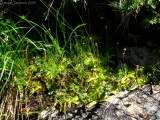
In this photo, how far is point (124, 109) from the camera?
166cm

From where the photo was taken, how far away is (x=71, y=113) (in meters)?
1.73

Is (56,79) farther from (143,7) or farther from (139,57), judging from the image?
(143,7)

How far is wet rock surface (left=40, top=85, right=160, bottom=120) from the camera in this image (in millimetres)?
1594

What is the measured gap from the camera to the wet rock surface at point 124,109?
1.59 m

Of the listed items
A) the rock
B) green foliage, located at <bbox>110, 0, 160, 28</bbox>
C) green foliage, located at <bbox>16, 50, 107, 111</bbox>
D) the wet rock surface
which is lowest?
the wet rock surface

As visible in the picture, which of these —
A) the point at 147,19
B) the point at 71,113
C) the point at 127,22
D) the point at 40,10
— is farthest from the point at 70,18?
the point at 71,113

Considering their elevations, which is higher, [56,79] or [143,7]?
[143,7]

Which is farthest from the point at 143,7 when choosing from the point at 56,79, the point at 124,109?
the point at 56,79

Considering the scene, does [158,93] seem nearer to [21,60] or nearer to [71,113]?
[71,113]

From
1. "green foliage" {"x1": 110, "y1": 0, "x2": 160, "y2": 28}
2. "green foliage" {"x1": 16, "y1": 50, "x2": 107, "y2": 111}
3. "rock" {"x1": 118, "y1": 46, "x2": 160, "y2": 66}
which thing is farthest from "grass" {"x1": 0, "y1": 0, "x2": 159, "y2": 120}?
"green foliage" {"x1": 110, "y1": 0, "x2": 160, "y2": 28}

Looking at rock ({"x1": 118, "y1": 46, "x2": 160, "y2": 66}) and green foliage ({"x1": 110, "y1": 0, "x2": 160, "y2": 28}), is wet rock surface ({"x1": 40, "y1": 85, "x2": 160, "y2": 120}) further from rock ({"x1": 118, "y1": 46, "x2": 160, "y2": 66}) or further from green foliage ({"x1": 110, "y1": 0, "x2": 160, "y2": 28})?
green foliage ({"x1": 110, "y1": 0, "x2": 160, "y2": 28})

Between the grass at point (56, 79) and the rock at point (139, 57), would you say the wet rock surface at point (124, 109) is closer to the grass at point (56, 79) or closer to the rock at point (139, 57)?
the grass at point (56, 79)

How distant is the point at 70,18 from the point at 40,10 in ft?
1.65

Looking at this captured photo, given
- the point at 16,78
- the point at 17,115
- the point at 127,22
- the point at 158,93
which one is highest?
the point at 127,22
